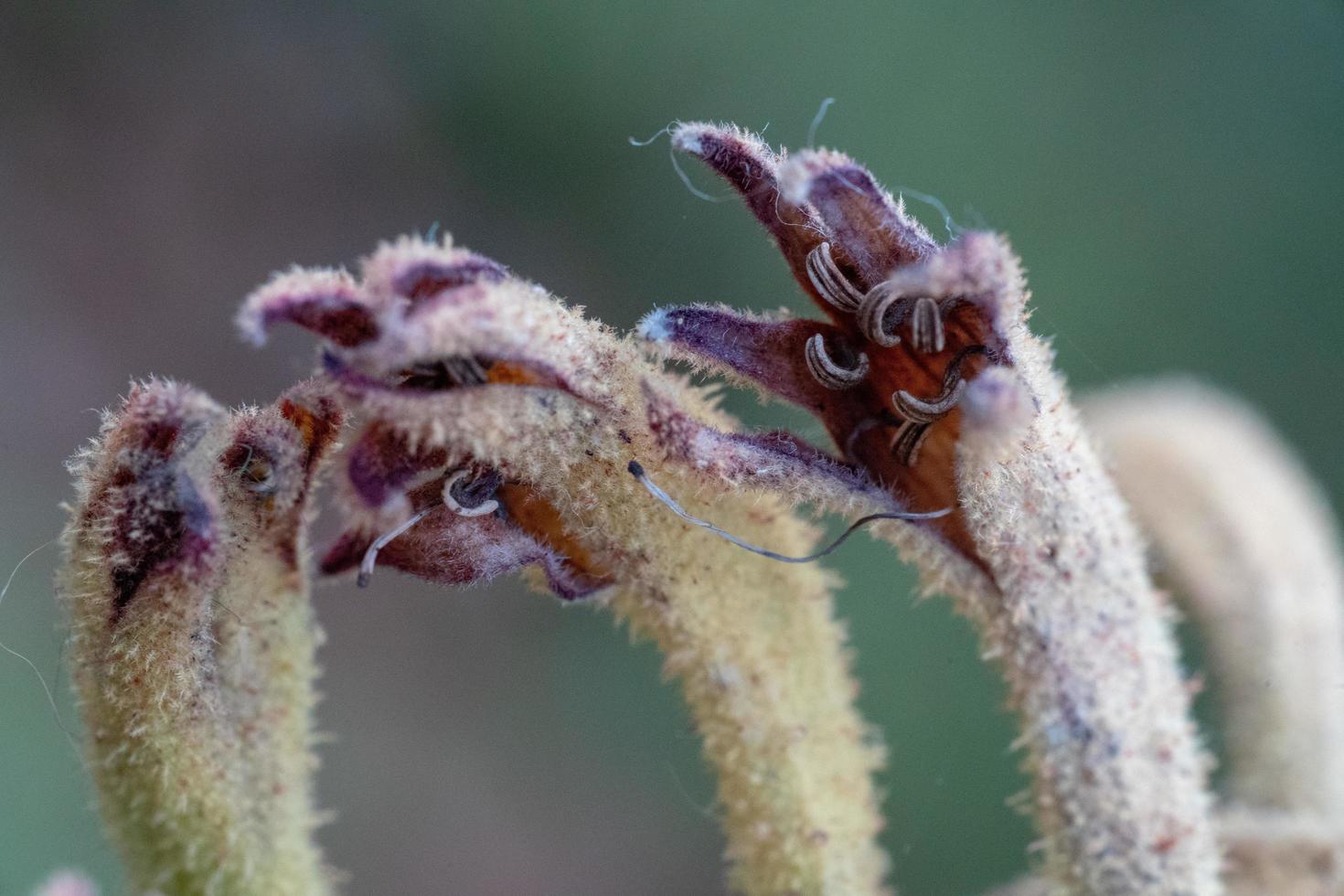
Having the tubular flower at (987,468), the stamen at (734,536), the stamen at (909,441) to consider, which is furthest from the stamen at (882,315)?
the stamen at (734,536)

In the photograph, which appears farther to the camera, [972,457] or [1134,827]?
[1134,827]

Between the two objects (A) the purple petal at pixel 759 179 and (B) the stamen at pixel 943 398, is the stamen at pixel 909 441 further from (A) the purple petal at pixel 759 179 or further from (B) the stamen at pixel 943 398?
(A) the purple petal at pixel 759 179

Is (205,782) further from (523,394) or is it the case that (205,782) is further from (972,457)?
(972,457)

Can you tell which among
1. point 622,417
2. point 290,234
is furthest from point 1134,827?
point 290,234

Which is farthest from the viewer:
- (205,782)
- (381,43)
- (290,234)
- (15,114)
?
(290,234)

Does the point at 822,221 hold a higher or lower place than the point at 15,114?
lower

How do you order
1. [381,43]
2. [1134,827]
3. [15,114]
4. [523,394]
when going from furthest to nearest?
[381,43]
[15,114]
[1134,827]
[523,394]

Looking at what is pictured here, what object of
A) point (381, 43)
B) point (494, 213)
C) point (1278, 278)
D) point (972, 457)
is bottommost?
point (972, 457)
